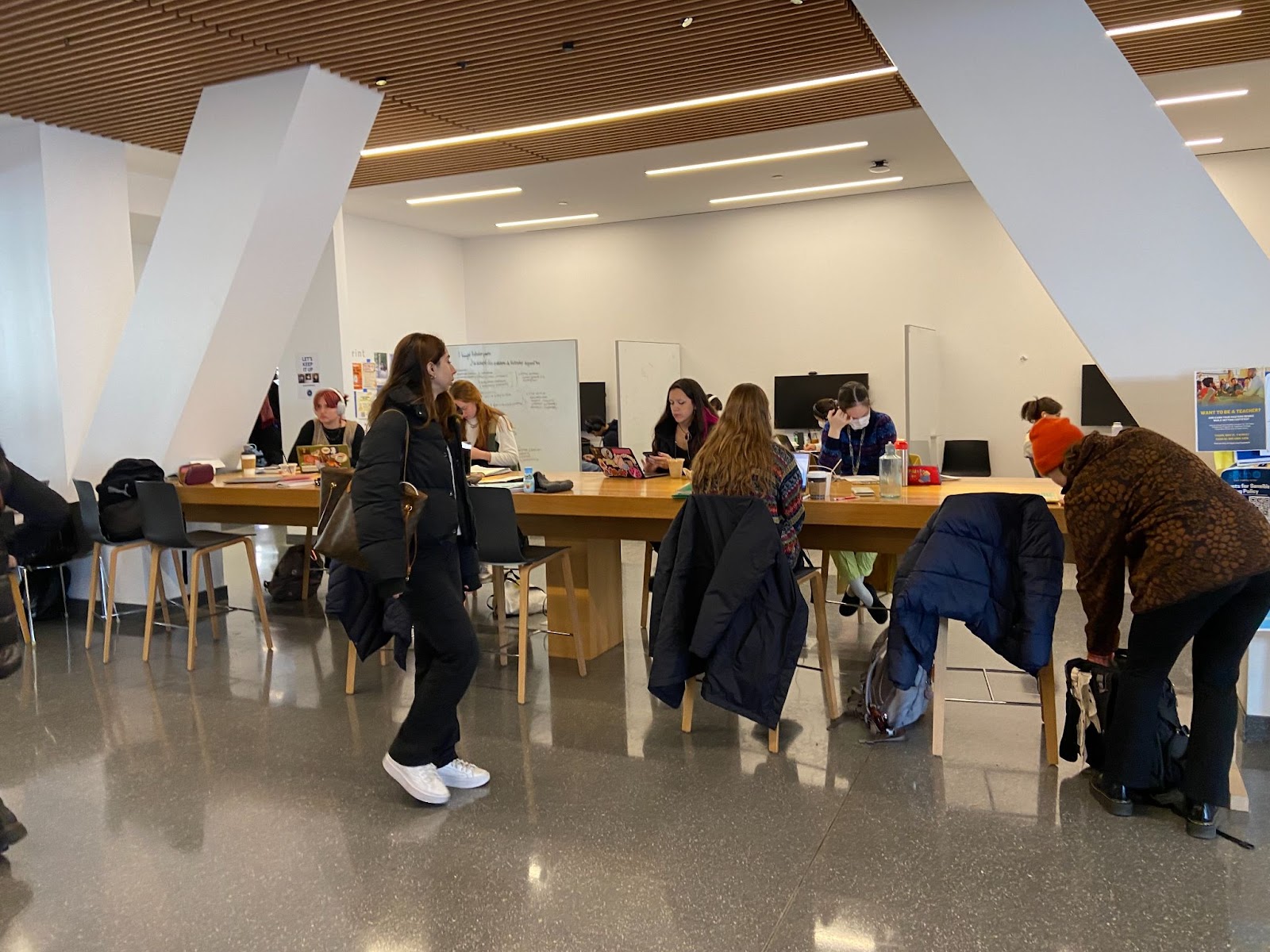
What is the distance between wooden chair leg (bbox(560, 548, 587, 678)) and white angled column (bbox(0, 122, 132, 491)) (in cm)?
341

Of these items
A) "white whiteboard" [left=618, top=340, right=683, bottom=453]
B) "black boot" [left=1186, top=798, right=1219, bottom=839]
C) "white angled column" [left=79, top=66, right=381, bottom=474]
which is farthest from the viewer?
"white whiteboard" [left=618, top=340, right=683, bottom=453]

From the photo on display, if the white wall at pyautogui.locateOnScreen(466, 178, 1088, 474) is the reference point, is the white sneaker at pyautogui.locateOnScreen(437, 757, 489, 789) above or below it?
below

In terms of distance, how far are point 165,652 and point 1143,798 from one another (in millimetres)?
4489

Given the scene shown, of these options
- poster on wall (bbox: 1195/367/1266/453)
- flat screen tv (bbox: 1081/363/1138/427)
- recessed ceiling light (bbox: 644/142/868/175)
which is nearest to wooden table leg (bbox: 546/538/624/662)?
poster on wall (bbox: 1195/367/1266/453)

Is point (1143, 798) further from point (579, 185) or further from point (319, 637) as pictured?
point (579, 185)

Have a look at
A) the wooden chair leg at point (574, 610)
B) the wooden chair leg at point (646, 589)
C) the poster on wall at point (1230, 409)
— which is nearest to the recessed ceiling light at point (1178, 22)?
the poster on wall at point (1230, 409)

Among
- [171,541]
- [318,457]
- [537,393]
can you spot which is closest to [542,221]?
[537,393]

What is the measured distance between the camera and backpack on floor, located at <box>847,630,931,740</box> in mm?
3574

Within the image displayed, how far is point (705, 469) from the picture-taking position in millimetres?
3635

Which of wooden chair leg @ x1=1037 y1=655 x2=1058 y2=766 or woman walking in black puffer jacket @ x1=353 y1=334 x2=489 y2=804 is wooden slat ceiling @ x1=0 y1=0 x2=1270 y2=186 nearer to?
woman walking in black puffer jacket @ x1=353 y1=334 x2=489 y2=804

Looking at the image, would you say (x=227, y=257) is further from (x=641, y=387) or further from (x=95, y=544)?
(x=641, y=387)

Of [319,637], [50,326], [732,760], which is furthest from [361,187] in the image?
[732,760]

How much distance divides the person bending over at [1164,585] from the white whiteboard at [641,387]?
6371mm

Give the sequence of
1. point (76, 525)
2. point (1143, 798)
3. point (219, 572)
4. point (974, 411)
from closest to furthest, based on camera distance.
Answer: point (1143, 798), point (76, 525), point (219, 572), point (974, 411)
